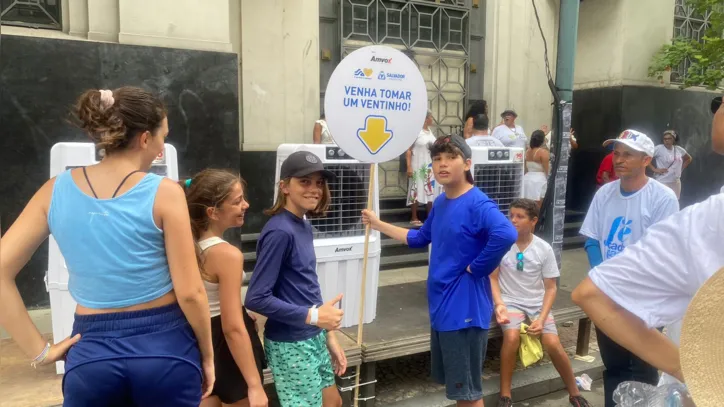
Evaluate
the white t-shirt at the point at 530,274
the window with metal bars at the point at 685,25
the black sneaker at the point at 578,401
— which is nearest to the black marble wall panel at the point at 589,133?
the window with metal bars at the point at 685,25

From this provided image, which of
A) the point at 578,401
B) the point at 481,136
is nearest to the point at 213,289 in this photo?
the point at 578,401

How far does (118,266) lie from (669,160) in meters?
9.55

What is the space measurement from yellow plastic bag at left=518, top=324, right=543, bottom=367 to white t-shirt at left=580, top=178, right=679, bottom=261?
85 cm

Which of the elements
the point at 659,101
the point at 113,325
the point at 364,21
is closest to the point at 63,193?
the point at 113,325

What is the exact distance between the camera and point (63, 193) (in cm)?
181

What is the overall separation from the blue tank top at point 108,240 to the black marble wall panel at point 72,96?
328 cm

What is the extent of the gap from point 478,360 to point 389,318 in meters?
1.24

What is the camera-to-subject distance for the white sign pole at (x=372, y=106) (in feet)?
A: 11.2

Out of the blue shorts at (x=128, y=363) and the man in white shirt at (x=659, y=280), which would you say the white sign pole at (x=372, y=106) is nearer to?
the blue shorts at (x=128, y=363)

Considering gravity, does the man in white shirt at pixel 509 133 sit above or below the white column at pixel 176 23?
below

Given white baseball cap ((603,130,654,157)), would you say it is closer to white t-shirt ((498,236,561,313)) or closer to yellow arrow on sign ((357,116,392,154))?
white t-shirt ((498,236,561,313))

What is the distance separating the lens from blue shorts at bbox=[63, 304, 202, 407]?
176cm

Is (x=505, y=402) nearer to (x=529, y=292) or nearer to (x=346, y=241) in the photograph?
(x=529, y=292)

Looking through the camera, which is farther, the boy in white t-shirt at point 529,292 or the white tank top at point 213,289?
the boy in white t-shirt at point 529,292
